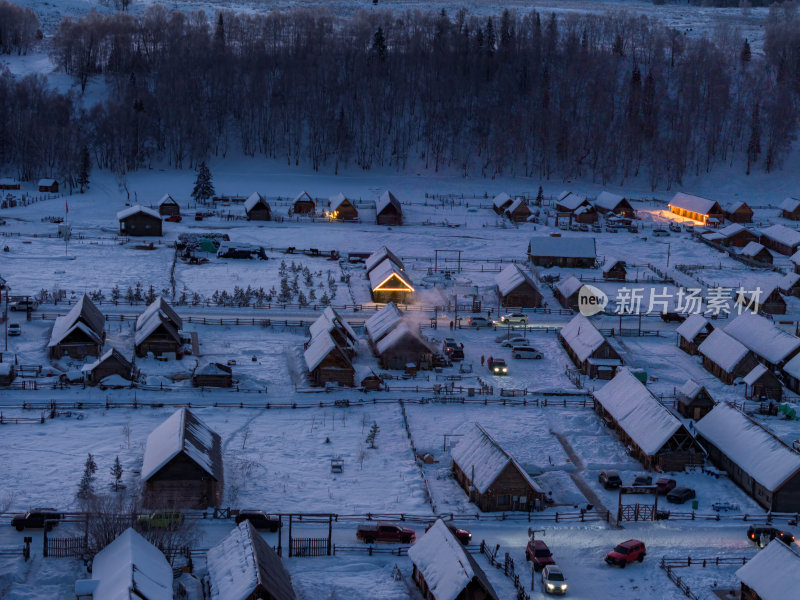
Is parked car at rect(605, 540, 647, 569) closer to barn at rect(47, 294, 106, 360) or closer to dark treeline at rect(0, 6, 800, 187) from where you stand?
barn at rect(47, 294, 106, 360)

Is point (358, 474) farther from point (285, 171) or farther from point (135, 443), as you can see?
point (285, 171)

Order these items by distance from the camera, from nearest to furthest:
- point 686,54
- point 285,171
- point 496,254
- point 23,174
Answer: point 496,254
point 23,174
point 285,171
point 686,54

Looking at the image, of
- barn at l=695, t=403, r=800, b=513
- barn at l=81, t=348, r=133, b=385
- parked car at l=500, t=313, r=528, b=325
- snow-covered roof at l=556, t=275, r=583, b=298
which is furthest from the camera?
snow-covered roof at l=556, t=275, r=583, b=298

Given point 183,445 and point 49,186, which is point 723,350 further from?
point 49,186

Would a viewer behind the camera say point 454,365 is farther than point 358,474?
Yes

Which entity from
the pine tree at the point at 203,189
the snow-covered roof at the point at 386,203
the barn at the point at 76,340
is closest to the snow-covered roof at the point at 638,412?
the barn at the point at 76,340

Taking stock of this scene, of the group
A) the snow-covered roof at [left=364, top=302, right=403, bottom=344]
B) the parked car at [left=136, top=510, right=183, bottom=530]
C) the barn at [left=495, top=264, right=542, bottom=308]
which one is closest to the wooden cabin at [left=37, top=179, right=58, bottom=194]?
the snow-covered roof at [left=364, top=302, right=403, bottom=344]

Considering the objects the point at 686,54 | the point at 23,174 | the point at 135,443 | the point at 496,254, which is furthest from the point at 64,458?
the point at 686,54
